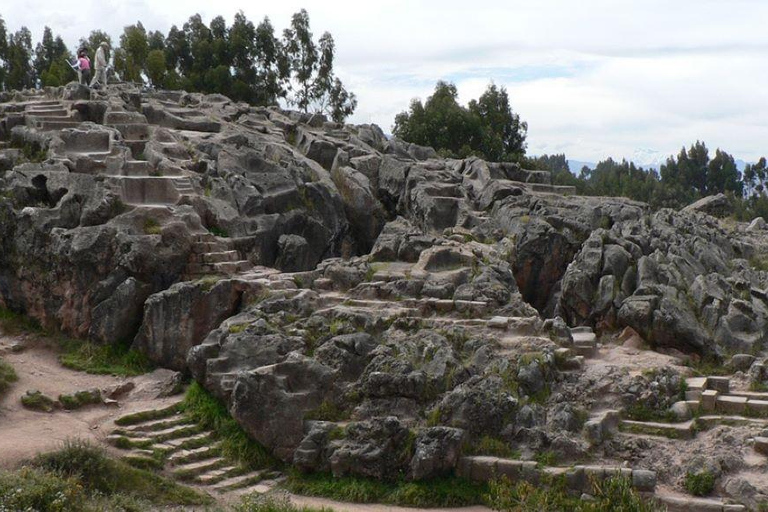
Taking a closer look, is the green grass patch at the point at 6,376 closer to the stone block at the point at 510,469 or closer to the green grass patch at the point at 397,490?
the green grass patch at the point at 397,490

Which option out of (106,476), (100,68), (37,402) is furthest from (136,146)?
(106,476)

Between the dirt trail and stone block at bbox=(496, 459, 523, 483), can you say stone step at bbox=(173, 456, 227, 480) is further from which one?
stone block at bbox=(496, 459, 523, 483)

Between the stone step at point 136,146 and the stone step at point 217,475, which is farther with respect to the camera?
the stone step at point 136,146

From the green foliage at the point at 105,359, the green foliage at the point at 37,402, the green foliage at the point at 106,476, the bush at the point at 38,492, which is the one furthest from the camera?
the green foliage at the point at 105,359

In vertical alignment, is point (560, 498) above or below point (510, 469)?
below

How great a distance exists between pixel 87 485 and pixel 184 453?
7.11ft

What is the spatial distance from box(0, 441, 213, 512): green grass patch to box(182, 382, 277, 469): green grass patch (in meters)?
1.45

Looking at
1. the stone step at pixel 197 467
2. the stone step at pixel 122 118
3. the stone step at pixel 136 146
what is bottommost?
the stone step at pixel 197 467

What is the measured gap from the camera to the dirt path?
15.6 m

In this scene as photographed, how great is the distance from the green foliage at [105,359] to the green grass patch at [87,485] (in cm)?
429

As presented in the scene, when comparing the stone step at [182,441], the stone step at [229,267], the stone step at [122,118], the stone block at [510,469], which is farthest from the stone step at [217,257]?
the stone step at [122,118]

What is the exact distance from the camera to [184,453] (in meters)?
16.3

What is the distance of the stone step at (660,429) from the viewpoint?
15734mm

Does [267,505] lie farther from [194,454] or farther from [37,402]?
[37,402]
